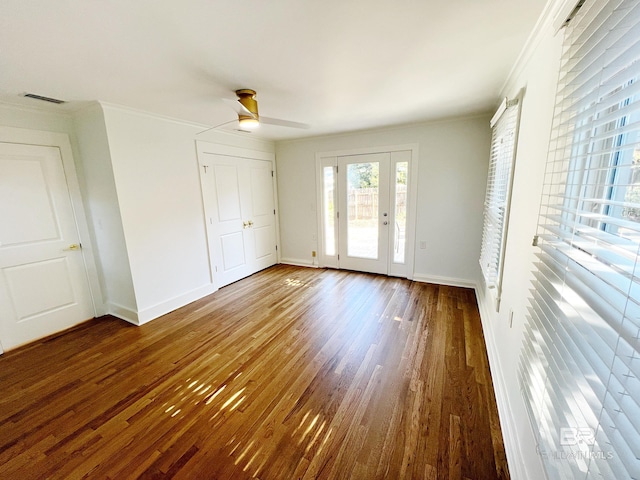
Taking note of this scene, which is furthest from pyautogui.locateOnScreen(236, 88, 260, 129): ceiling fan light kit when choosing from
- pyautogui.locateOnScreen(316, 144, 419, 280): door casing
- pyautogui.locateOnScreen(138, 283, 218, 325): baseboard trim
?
pyautogui.locateOnScreen(138, 283, 218, 325): baseboard trim

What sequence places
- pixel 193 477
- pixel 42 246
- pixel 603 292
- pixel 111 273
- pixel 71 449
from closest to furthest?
pixel 603 292 → pixel 193 477 → pixel 71 449 → pixel 42 246 → pixel 111 273

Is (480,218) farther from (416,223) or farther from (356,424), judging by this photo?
(356,424)

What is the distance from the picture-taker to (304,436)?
5.08ft

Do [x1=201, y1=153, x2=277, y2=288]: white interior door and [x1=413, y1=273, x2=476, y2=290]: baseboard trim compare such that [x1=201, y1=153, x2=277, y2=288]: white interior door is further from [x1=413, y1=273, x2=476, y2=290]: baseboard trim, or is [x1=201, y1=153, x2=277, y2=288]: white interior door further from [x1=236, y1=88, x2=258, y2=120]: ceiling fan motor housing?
[x1=413, y1=273, x2=476, y2=290]: baseboard trim

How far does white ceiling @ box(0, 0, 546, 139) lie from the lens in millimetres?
1257

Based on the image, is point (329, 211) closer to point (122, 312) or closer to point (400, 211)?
point (400, 211)

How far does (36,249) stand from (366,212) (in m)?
4.08

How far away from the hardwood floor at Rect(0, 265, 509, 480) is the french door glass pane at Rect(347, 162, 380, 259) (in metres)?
1.44

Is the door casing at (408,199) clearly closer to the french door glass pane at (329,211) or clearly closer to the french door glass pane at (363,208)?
the french door glass pane at (329,211)

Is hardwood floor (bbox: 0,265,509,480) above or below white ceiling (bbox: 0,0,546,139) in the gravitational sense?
below

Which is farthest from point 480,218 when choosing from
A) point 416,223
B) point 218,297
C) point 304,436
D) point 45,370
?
point 45,370

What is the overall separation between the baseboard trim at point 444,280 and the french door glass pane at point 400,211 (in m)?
0.36

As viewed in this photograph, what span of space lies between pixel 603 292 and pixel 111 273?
401 cm

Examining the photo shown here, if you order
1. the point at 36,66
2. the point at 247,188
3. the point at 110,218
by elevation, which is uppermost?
the point at 36,66
